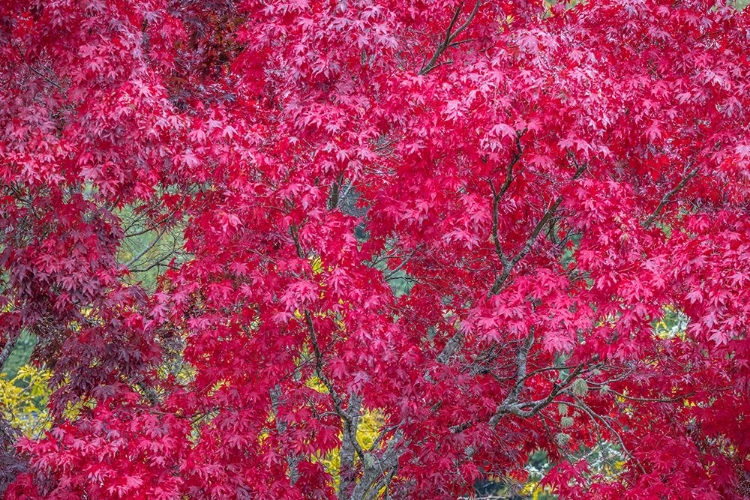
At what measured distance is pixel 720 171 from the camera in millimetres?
4395

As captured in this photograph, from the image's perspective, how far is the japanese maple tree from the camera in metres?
4.33

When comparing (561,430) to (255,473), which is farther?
(561,430)

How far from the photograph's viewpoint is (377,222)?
16.8ft

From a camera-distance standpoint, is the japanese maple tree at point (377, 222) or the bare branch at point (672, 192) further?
the bare branch at point (672, 192)

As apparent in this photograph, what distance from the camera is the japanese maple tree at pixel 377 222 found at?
14.2 feet

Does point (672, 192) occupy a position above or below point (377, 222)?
above

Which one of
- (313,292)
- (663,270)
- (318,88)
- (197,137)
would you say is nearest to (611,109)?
(663,270)

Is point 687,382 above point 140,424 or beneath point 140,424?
above

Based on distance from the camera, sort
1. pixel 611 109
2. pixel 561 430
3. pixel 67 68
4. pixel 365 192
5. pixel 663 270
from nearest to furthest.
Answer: pixel 663 270, pixel 611 109, pixel 67 68, pixel 365 192, pixel 561 430

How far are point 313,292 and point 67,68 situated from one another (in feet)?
7.68

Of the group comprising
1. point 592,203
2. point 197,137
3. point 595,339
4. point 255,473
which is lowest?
point 255,473

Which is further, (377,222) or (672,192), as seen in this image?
(672,192)

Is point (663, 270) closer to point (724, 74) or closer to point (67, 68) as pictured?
point (724, 74)

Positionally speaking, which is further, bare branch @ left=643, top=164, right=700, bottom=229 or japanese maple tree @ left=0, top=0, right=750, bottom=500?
bare branch @ left=643, top=164, right=700, bottom=229
